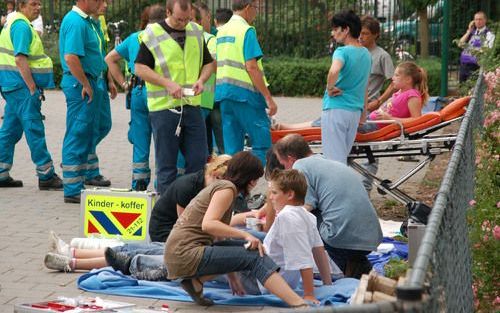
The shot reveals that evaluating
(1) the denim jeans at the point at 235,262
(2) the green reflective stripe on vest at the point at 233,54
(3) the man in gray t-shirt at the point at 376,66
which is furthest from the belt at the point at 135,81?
(1) the denim jeans at the point at 235,262

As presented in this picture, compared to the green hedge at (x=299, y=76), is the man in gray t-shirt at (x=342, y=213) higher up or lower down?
higher up

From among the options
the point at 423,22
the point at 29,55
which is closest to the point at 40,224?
the point at 29,55

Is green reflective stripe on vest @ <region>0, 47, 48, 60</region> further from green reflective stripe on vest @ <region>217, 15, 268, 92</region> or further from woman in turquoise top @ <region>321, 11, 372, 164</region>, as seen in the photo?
woman in turquoise top @ <region>321, 11, 372, 164</region>

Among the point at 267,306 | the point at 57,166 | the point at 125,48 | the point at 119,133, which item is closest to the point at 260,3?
the point at 119,133

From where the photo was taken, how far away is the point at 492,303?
20.2ft

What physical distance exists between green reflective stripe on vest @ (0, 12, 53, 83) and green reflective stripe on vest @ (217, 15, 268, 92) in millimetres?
1843

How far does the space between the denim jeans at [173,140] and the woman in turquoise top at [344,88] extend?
1.14 m

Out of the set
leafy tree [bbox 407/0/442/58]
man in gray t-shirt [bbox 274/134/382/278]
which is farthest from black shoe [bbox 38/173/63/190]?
leafy tree [bbox 407/0/442/58]

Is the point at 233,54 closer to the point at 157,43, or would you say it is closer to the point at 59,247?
the point at 157,43

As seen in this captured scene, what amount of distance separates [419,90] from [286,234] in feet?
14.4

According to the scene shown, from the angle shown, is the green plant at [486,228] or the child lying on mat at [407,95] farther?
the child lying on mat at [407,95]

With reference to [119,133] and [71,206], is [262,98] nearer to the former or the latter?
[71,206]

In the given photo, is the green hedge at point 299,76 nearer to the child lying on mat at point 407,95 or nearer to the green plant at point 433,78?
the green plant at point 433,78

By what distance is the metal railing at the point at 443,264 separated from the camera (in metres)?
2.98
